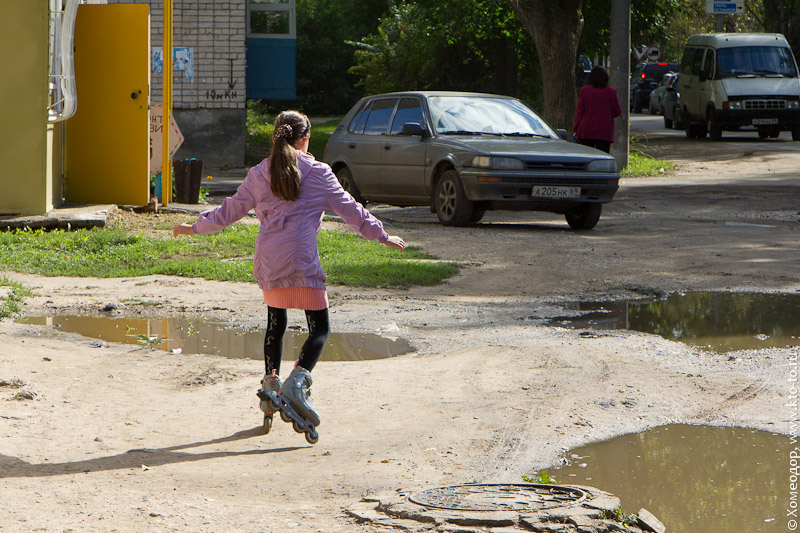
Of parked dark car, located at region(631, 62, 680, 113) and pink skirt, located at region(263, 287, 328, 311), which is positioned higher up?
parked dark car, located at region(631, 62, 680, 113)

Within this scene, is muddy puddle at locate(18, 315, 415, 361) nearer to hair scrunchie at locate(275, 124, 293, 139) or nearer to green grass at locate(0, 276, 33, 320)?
green grass at locate(0, 276, 33, 320)

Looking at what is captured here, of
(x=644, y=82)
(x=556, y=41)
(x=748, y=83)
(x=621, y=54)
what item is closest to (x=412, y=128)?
(x=621, y=54)

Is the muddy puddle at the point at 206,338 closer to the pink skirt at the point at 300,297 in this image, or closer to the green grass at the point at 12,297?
the green grass at the point at 12,297

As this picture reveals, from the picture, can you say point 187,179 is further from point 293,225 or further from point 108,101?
point 293,225

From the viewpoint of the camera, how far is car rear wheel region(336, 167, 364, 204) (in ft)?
47.4

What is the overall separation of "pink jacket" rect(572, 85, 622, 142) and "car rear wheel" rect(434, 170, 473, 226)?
4018 millimetres

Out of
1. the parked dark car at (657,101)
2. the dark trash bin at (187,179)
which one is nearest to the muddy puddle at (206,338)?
the dark trash bin at (187,179)

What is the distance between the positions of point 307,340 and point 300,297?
0.24m

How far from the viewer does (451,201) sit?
1294 centimetres

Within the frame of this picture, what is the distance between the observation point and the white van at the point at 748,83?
1030 inches

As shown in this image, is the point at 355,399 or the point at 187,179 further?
the point at 187,179

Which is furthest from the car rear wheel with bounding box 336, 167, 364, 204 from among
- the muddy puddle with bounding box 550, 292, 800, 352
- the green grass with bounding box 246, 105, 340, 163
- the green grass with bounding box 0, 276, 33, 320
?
the green grass with bounding box 246, 105, 340, 163

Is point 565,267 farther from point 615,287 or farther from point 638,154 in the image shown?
point 638,154

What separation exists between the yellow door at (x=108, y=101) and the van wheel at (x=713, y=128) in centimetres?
1739
